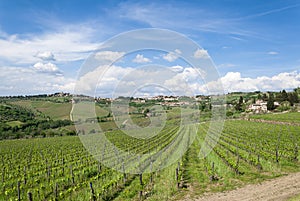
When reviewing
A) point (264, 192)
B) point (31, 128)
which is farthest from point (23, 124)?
point (264, 192)

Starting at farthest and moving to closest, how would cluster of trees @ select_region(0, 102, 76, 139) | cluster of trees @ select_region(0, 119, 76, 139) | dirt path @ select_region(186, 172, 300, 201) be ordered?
cluster of trees @ select_region(0, 102, 76, 139), cluster of trees @ select_region(0, 119, 76, 139), dirt path @ select_region(186, 172, 300, 201)

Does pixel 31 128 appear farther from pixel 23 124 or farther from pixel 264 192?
pixel 264 192

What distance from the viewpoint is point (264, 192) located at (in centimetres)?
1045

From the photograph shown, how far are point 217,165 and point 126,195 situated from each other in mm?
6745

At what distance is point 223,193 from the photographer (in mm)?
10805

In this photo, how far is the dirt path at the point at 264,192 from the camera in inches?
388

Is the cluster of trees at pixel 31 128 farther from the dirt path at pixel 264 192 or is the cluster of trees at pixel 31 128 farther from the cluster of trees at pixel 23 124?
the dirt path at pixel 264 192

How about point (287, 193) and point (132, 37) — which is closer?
point (287, 193)

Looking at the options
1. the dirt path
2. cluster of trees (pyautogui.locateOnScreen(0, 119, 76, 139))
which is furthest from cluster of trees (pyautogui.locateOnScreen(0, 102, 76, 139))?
the dirt path

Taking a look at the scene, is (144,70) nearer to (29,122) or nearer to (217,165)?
(217,165)

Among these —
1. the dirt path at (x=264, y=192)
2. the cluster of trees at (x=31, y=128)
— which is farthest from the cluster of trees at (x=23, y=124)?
the dirt path at (x=264, y=192)

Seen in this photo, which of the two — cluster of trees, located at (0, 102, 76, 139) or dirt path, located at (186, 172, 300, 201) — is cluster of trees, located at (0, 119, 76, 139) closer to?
cluster of trees, located at (0, 102, 76, 139)

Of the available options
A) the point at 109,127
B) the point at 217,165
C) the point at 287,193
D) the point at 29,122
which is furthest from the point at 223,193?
the point at 29,122

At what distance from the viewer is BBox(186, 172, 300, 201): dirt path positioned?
9859mm
